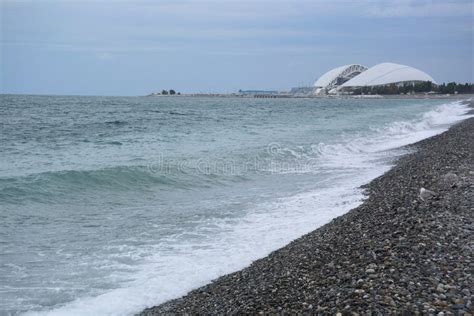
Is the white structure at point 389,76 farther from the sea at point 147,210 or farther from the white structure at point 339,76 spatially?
the sea at point 147,210

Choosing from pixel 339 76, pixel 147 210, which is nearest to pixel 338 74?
pixel 339 76

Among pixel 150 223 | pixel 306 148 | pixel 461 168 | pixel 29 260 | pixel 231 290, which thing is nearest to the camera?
pixel 231 290

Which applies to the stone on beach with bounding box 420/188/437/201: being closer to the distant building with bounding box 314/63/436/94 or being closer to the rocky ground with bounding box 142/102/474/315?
the rocky ground with bounding box 142/102/474/315

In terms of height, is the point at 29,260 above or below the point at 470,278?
below

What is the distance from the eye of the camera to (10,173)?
14.7 meters

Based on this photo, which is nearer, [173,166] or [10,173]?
[10,173]

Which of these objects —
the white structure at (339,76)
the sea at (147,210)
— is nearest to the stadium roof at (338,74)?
the white structure at (339,76)

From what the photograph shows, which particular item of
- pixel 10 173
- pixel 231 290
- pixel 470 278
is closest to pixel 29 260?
pixel 231 290

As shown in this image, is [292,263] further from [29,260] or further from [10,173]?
[10,173]

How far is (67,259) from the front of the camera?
292 inches

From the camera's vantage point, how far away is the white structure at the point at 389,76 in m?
149

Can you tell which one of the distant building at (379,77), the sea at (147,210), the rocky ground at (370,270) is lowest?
the sea at (147,210)

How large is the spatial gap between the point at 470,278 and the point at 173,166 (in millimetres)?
12633

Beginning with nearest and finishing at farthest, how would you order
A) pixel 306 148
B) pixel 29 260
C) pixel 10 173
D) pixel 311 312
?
1. pixel 311 312
2. pixel 29 260
3. pixel 10 173
4. pixel 306 148
